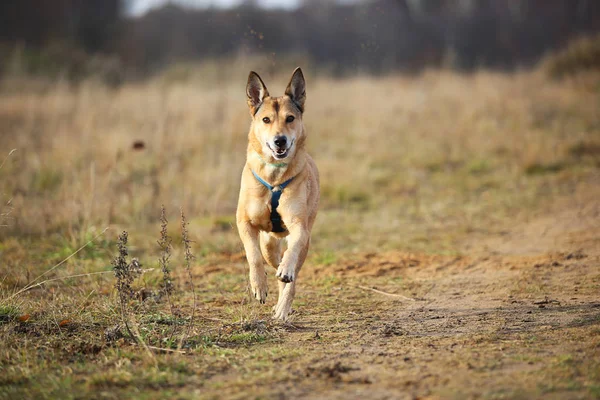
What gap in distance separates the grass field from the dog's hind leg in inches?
14.3

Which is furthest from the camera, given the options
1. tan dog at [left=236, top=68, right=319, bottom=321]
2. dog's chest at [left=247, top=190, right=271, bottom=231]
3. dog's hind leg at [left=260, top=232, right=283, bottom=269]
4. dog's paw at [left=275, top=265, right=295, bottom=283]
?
dog's hind leg at [left=260, top=232, right=283, bottom=269]

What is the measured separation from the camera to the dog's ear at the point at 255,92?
5.62 meters

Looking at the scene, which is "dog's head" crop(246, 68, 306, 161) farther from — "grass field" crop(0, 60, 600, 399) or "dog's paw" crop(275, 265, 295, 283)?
"dog's paw" crop(275, 265, 295, 283)

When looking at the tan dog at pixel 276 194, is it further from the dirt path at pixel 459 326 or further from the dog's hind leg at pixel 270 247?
the dirt path at pixel 459 326

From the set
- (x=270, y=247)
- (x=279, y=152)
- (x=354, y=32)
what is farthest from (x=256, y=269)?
(x=354, y=32)

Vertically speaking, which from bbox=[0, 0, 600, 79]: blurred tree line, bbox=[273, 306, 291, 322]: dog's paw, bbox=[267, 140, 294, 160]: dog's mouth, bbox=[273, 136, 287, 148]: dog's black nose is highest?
bbox=[0, 0, 600, 79]: blurred tree line

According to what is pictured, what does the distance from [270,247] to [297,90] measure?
142 centimetres

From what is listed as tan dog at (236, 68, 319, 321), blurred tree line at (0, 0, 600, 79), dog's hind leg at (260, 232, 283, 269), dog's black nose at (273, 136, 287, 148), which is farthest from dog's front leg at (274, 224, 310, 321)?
blurred tree line at (0, 0, 600, 79)

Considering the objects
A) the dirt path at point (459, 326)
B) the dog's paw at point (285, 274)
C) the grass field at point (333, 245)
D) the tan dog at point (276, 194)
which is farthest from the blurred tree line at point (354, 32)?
the dog's paw at point (285, 274)

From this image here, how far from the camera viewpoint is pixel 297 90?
227 inches

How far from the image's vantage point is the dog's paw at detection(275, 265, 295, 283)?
14.9 ft

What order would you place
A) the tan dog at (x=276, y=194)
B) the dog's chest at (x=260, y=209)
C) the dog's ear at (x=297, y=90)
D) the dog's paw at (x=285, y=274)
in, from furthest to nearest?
the dog's ear at (x=297, y=90) → the dog's chest at (x=260, y=209) → the tan dog at (x=276, y=194) → the dog's paw at (x=285, y=274)

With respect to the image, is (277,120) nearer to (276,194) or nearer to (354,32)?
(276,194)

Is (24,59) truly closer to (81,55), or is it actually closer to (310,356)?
(81,55)
